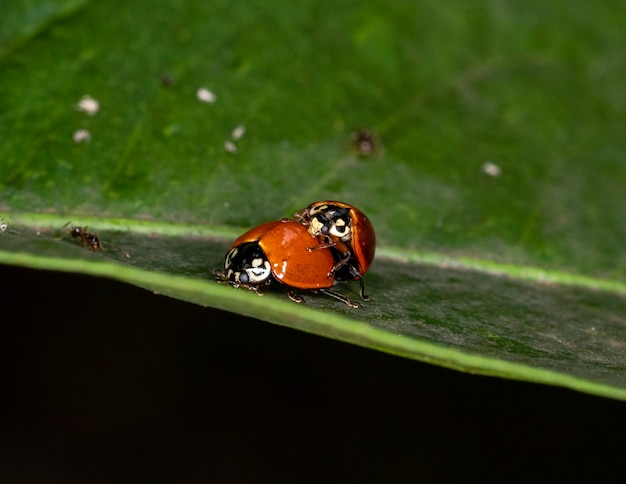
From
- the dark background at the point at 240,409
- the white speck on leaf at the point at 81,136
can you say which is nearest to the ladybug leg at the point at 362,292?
the white speck on leaf at the point at 81,136

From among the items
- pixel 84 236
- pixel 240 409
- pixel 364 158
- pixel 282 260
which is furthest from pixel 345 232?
pixel 240 409

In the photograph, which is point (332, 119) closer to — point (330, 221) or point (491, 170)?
point (330, 221)

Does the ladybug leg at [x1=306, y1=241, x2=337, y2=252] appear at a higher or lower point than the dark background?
higher

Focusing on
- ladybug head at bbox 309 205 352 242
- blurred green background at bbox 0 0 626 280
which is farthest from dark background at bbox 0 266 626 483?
ladybug head at bbox 309 205 352 242

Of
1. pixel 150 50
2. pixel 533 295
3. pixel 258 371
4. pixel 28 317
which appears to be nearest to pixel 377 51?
pixel 150 50

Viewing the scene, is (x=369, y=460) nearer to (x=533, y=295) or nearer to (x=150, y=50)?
(x=533, y=295)

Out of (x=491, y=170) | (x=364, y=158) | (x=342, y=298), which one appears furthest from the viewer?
(x=491, y=170)

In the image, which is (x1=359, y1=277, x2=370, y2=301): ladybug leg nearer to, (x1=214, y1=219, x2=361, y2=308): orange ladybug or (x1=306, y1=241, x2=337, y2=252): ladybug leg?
(x1=214, y1=219, x2=361, y2=308): orange ladybug

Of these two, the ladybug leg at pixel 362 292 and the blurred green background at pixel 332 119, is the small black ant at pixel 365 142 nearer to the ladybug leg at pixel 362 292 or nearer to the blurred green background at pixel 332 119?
the blurred green background at pixel 332 119
